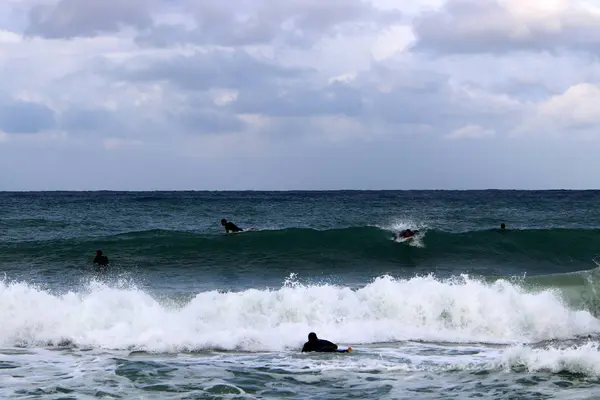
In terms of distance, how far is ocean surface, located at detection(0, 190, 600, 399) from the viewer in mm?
11586

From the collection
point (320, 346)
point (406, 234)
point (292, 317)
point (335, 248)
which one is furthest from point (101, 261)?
point (320, 346)

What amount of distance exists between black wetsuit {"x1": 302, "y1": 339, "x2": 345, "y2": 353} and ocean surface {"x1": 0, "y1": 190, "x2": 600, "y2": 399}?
0.72 ft

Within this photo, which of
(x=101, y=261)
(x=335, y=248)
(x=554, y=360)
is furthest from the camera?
(x=335, y=248)

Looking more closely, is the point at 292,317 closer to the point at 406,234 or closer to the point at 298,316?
the point at 298,316

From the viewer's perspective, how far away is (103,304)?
56.0ft

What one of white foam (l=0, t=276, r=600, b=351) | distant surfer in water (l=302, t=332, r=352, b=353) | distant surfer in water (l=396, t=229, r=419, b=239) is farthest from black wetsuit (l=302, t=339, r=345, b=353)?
distant surfer in water (l=396, t=229, r=419, b=239)

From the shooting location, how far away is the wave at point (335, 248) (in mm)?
27359

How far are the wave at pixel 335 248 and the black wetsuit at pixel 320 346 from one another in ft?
39.2

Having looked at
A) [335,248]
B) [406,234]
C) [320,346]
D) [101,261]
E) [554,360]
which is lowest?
[320,346]

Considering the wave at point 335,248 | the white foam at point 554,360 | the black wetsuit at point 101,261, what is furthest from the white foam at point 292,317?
the wave at point 335,248

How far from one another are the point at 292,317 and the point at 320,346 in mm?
3158

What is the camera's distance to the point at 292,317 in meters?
17.3

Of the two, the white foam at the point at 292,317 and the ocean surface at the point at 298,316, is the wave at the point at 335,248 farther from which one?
the white foam at the point at 292,317

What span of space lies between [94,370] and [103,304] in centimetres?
478
